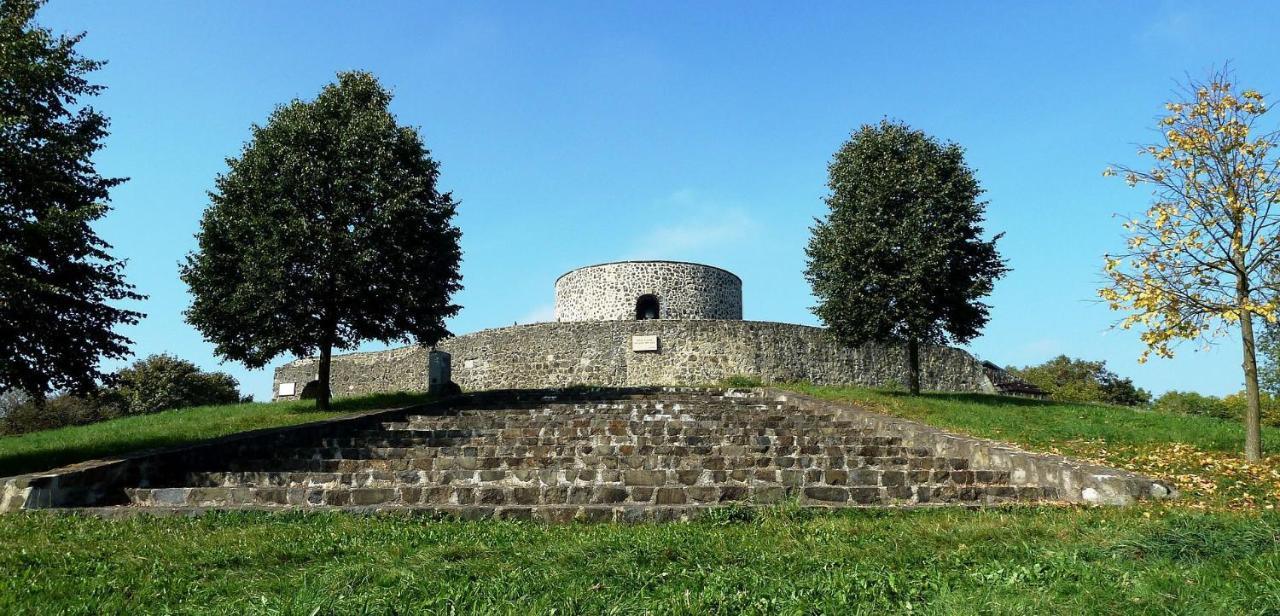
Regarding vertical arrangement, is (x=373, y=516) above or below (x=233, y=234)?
below

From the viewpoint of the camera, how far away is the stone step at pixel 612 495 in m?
8.02

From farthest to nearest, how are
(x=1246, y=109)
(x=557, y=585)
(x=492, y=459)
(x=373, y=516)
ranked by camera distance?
(x=1246, y=109)
(x=492, y=459)
(x=373, y=516)
(x=557, y=585)

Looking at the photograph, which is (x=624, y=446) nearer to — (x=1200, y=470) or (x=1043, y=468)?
(x=1043, y=468)

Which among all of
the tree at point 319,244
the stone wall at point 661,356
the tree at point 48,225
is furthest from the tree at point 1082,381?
the tree at point 48,225

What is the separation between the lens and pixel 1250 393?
10844mm

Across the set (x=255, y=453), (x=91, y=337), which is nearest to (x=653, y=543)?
(x=255, y=453)

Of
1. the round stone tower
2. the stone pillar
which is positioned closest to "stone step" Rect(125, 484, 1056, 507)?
the stone pillar

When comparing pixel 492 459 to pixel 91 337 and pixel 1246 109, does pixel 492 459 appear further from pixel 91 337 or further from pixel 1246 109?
pixel 1246 109

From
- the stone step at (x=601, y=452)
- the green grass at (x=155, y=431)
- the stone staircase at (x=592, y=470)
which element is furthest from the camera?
the green grass at (x=155, y=431)

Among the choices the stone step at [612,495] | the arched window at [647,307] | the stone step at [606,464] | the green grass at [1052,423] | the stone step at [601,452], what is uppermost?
the arched window at [647,307]

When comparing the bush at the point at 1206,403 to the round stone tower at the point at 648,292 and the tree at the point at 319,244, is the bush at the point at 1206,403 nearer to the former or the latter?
the round stone tower at the point at 648,292

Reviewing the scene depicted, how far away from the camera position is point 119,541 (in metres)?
6.11

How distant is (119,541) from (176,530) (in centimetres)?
51

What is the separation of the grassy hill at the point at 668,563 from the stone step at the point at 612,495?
0.91 m
